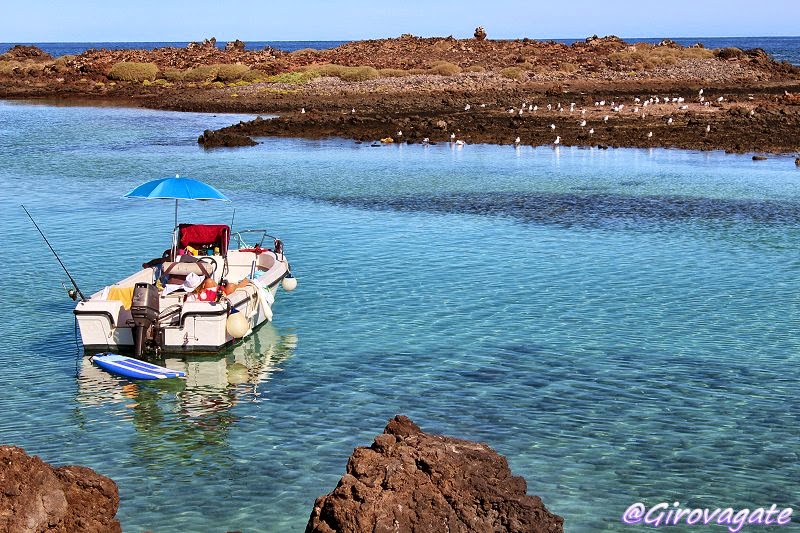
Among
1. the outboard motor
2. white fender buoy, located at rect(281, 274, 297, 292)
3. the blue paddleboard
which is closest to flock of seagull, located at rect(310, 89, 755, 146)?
white fender buoy, located at rect(281, 274, 297, 292)

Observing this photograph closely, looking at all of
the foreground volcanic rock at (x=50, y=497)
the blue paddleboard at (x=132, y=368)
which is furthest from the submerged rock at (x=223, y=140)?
the foreground volcanic rock at (x=50, y=497)

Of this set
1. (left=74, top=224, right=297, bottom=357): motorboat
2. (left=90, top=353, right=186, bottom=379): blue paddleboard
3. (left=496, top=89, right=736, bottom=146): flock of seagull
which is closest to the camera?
(left=90, top=353, right=186, bottom=379): blue paddleboard

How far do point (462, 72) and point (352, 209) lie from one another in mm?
63028

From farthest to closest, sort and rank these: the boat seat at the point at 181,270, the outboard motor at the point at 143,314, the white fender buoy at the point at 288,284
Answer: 1. the white fender buoy at the point at 288,284
2. the boat seat at the point at 181,270
3. the outboard motor at the point at 143,314

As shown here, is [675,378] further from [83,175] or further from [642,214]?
[83,175]

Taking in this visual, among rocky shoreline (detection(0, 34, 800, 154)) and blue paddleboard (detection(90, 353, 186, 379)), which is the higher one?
rocky shoreline (detection(0, 34, 800, 154))

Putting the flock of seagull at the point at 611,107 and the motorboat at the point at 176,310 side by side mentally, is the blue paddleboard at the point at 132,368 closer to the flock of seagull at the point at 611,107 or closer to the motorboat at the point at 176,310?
the motorboat at the point at 176,310

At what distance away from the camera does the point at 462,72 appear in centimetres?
9281

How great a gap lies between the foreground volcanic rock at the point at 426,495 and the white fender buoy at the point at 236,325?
26.5 feet

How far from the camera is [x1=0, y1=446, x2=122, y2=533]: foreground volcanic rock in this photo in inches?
328

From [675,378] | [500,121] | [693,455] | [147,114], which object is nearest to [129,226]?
[675,378]

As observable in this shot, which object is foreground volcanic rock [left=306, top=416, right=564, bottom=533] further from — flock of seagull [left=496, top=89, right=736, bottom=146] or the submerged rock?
flock of seagull [left=496, top=89, right=736, bottom=146]

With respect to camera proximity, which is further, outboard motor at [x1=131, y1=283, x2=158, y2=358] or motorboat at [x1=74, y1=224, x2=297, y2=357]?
motorboat at [x1=74, y1=224, x2=297, y2=357]

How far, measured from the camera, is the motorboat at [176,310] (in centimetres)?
1648
